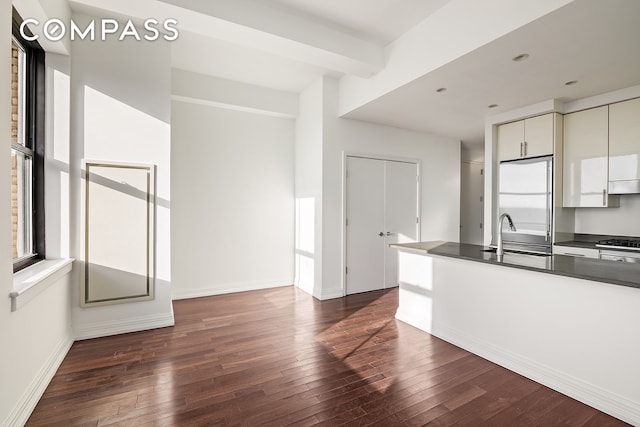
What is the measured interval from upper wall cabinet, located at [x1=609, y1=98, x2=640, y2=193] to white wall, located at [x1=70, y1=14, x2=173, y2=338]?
488 centimetres

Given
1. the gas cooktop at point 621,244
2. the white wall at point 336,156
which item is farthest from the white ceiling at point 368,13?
the gas cooktop at point 621,244

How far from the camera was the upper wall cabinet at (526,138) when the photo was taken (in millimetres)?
3729

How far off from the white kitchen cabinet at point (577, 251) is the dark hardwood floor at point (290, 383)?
201 cm

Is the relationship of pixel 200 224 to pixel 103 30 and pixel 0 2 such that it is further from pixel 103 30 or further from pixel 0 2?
pixel 0 2

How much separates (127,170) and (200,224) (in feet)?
4.66

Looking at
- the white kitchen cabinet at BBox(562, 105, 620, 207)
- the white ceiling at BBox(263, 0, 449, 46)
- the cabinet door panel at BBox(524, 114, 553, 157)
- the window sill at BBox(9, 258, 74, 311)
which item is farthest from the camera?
the cabinet door panel at BBox(524, 114, 553, 157)

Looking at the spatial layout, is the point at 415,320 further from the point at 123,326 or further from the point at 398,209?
the point at 123,326

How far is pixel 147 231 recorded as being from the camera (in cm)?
315

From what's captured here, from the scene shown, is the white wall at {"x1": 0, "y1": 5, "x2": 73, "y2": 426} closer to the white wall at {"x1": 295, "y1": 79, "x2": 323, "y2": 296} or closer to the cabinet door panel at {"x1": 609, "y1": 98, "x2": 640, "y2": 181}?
the white wall at {"x1": 295, "y1": 79, "x2": 323, "y2": 296}

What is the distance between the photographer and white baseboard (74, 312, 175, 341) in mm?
2914

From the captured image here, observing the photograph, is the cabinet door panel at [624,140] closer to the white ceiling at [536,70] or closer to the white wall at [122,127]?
the white ceiling at [536,70]

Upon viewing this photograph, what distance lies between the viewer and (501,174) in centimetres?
423

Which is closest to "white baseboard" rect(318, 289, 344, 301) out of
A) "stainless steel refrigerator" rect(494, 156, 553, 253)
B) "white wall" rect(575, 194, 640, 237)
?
"stainless steel refrigerator" rect(494, 156, 553, 253)

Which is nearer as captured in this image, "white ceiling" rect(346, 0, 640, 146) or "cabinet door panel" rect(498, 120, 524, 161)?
"white ceiling" rect(346, 0, 640, 146)
